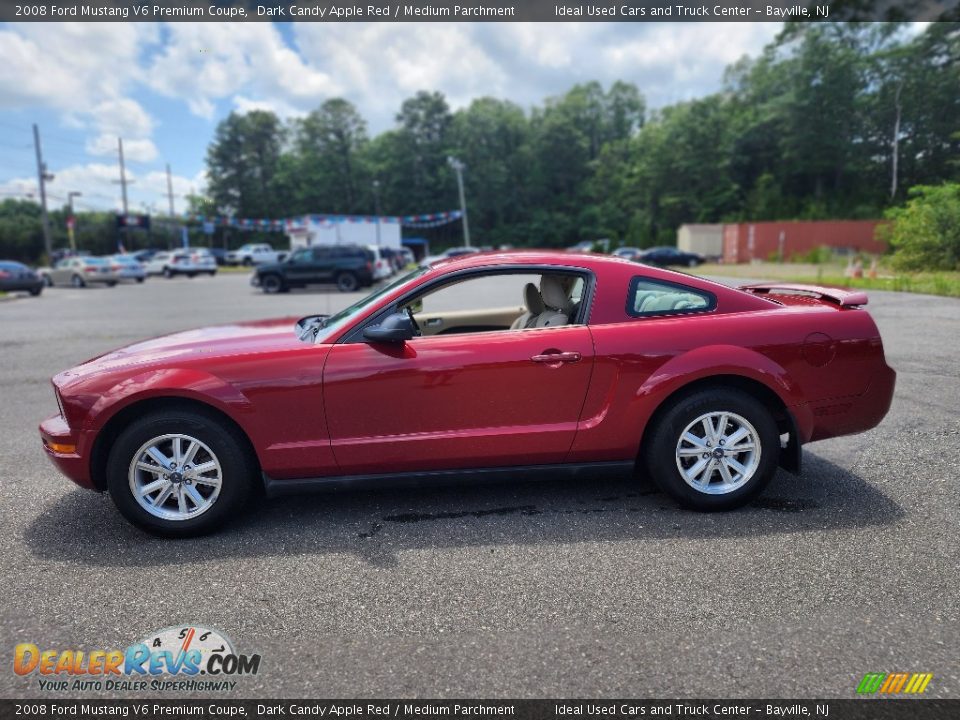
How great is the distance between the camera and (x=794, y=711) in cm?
206

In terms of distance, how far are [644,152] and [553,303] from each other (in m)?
77.4

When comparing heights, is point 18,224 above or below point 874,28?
below

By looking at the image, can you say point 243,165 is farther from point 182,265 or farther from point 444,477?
point 444,477

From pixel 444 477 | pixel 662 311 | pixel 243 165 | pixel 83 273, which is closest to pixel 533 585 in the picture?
pixel 444 477

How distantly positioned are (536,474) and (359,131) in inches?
3635

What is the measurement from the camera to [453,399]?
3357mm

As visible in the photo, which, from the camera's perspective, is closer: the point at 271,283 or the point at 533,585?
the point at 533,585

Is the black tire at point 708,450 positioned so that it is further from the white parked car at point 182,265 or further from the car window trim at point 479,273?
the white parked car at point 182,265

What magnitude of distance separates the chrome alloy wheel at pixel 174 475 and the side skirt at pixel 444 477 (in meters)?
0.31

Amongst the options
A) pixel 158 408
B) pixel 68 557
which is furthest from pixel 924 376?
pixel 68 557

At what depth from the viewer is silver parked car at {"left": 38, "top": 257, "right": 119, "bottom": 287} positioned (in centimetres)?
2791

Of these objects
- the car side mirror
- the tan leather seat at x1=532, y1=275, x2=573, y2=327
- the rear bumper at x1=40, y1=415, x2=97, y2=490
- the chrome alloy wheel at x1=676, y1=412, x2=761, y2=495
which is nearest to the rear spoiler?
the chrome alloy wheel at x1=676, y1=412, x2=761, y2=495

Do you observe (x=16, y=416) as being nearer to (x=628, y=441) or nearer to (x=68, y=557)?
(x=68, y=557)

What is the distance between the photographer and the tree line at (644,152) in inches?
1715
